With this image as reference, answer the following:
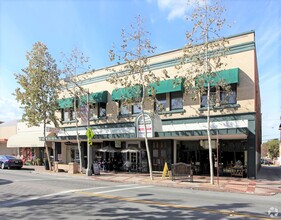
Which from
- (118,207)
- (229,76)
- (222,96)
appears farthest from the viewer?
(222,96)

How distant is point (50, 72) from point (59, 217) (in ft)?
66.6

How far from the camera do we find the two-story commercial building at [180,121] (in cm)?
1995

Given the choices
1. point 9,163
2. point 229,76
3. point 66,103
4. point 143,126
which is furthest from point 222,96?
point 9,163

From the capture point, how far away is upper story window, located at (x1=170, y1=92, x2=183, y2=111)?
75.3 feet

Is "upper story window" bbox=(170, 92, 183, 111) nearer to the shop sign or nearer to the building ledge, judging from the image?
the shop sign

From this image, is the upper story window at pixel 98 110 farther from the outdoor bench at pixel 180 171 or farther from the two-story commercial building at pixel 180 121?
the outdoor bench at pixel 180 171

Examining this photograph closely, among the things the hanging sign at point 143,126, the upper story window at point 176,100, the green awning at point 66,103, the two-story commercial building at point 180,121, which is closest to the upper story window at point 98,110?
the two-story commercial building at point 180,121

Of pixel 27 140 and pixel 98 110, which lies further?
pixel 27 140

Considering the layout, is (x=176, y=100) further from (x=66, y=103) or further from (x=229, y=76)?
(x=66, y=103)

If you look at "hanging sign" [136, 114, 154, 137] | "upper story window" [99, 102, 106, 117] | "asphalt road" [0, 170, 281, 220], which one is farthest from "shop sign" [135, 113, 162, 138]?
"asphalt road" [0, 170, 281, 220]

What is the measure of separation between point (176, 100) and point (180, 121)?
1.74 metres

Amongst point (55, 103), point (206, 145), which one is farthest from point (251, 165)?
point (55, 103)

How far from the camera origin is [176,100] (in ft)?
76.3

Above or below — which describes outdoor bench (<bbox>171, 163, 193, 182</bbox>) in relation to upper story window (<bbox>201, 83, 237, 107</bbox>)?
below
